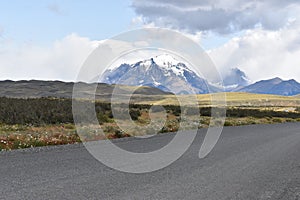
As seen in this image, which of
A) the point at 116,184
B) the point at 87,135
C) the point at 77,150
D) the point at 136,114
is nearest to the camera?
the point at 116,184

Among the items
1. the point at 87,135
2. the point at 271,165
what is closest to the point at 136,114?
the point at 87,135

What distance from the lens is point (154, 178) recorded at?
8.90 m

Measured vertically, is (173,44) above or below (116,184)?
above

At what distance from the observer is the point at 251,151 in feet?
47.6

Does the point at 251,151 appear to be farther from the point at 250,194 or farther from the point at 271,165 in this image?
the point at 250,194

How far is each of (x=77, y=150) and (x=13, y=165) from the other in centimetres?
382

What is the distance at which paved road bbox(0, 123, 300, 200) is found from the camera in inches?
289

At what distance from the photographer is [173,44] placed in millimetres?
14219

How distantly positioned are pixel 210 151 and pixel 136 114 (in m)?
22.3

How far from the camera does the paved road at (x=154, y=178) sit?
734 centimetres

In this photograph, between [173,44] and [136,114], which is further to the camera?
[136,114]

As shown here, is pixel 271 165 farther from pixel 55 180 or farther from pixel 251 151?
pixel 55 180

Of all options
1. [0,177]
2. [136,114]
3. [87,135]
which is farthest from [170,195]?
[136,114]

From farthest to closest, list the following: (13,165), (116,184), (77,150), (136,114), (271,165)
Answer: (136,114) → (77,150) → (271,165) → (13,165) → (116,184)
